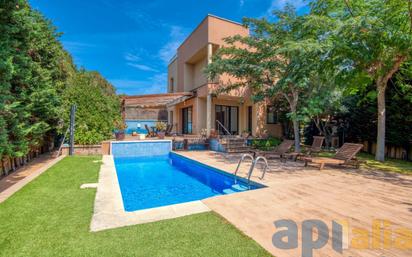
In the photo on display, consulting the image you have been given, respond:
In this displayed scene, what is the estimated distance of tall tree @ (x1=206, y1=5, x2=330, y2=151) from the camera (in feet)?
37.1

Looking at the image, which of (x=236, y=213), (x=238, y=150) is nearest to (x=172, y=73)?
(x=238, y=150)

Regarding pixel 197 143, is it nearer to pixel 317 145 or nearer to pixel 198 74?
pixel 198 74

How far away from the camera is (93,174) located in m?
8.05

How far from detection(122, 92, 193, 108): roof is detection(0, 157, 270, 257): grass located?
13947 millimetres

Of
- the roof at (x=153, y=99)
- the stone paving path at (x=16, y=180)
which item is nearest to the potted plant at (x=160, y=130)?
the roof at (x=153, y=99)

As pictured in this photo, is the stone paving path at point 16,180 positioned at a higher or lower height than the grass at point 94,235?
higher

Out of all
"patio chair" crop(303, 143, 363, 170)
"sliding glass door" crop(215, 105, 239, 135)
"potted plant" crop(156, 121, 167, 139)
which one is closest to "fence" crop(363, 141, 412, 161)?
"patio chair" crop(303, 143, 363, 170)

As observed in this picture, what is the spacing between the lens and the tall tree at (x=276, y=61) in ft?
37.1

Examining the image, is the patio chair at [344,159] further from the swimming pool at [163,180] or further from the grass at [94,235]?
the grass at [94,235]

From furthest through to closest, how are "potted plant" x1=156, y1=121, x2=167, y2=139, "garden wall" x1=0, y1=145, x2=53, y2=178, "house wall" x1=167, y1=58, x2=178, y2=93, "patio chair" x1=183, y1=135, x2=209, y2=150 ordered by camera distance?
"house wall" x1=167, y1=58, x2=178, y2=93 → "potted plant" x1=156, y1=121, x2=167, y2=139 → "patio chair" x1=183, y1=135, x2=209, y2=150 → "garden wall" x1=0, y1=145, x2=53, y2=178

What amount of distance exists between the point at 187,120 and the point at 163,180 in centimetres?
1406

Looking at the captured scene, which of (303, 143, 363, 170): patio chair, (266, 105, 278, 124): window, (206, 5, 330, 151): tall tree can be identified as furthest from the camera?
(266, 105, 278, 124): window

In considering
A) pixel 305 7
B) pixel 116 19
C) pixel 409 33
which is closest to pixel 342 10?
pixel 305 7

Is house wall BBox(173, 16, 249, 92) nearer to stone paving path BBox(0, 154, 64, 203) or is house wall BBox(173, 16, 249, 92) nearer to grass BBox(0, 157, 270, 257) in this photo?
stone paving path BBox(0, 154, 64, 203)
